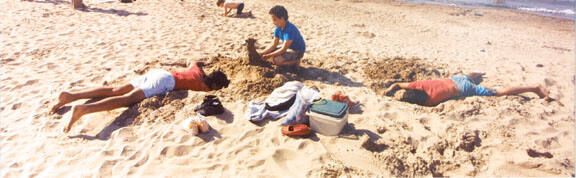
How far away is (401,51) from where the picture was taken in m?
6.30

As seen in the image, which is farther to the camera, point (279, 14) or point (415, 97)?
point (279, 14)

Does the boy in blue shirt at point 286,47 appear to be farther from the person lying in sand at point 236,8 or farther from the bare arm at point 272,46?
the person lying in sand at point 236,8

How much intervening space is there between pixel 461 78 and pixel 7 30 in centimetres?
810

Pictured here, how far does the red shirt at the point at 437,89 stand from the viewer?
4016 mm

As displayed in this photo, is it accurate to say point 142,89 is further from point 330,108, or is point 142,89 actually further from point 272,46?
point 330,108

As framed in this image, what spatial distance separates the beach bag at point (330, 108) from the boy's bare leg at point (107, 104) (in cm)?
205

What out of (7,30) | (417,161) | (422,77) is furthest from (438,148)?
(7,30)

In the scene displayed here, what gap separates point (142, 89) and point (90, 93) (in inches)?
22.3

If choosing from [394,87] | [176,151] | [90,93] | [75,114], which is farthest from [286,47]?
[75,114]

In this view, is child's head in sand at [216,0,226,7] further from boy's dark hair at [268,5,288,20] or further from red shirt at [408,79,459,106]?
red shirt at [408,79,459,106]

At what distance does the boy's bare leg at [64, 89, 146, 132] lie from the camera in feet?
9.91

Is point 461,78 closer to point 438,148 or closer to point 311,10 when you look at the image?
point 438,148

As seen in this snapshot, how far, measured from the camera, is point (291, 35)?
452 cm

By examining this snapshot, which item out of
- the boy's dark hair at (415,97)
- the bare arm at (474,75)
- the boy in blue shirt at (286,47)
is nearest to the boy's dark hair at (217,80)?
the boy in blue shirt at (286,47)
